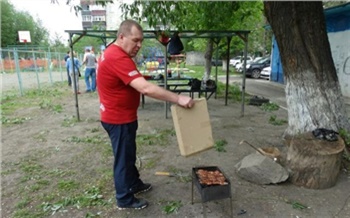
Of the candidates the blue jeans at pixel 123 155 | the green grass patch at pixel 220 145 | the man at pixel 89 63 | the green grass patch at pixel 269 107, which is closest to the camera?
the blue jeans at pixel 123 155

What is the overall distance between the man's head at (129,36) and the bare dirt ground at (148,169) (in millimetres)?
1728

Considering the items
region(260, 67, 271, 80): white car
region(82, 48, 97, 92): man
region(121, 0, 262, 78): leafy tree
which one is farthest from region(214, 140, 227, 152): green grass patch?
region(260, 67, 271, 80): white car

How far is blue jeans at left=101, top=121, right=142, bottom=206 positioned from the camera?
266 centimetres

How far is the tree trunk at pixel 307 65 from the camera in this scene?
12.4ft

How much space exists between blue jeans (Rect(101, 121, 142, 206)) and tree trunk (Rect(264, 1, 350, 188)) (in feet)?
8.67

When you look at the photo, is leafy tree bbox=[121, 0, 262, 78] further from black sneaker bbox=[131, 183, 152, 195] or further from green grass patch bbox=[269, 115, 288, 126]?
green grass patch bbox=[269, 115, 288, 126]

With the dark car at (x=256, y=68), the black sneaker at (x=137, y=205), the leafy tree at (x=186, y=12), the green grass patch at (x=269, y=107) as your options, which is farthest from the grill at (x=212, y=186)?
the dark car at (x=256, y=68)

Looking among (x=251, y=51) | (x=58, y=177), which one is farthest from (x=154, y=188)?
(x=251, y=51)

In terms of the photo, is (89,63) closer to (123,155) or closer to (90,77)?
(90,77)

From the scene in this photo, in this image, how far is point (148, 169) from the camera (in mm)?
3912

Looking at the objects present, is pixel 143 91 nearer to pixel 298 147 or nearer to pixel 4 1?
pixel 298 147

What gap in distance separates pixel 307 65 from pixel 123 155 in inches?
117

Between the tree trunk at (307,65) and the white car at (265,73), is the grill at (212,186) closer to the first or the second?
the tree trunk at (307,65)

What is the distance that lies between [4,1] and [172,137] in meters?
38.3
